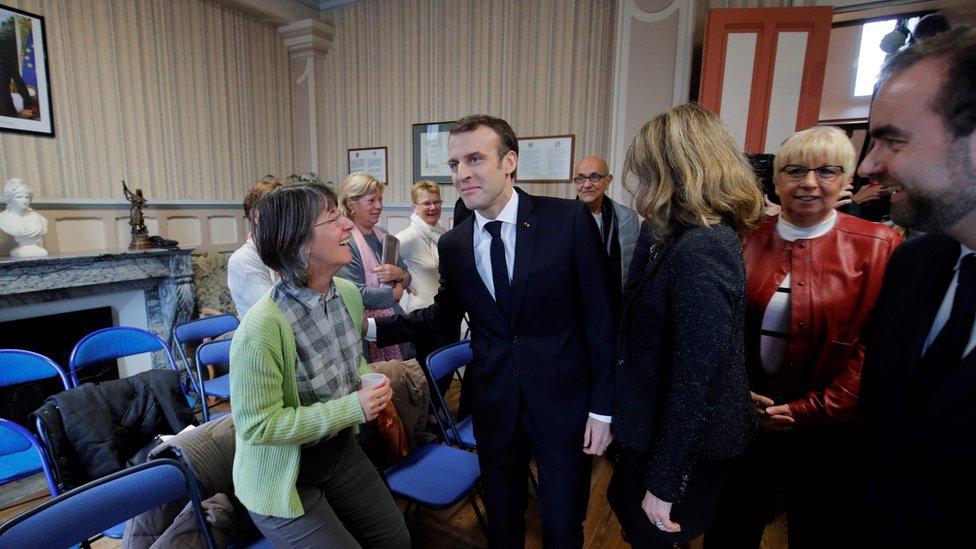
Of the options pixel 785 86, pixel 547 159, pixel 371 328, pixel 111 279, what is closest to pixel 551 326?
pixel 371 328

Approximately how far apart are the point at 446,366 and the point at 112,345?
6.61 ft

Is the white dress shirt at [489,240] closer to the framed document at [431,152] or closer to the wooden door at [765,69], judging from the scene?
the wooden door at [765,69]

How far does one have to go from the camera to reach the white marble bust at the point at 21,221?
124 inches

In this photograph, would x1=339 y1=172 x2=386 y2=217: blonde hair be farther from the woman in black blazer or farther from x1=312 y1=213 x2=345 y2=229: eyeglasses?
the woman in black blazer

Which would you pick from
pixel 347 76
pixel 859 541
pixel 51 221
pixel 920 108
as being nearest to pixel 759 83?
pixel 920 108

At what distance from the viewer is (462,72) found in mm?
4555

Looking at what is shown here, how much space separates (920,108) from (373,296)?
7.01 feet

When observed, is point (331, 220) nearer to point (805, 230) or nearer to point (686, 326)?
point (686, 326)

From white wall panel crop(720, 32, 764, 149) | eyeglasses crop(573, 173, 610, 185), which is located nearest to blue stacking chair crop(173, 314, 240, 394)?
eyeglasses crop(573, 173, 610, 185)

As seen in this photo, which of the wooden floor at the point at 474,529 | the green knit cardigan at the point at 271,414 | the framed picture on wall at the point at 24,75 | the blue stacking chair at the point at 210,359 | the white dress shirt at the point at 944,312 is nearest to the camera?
the white dress shirt at the point at 944,312

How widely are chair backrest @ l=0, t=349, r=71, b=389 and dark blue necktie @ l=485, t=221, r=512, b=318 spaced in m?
2.28

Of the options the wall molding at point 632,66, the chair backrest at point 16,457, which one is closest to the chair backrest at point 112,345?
the chair backrest at point 16,457

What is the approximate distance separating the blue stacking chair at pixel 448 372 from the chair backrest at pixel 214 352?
1.24 meters

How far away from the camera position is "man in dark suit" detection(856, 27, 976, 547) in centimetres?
68
